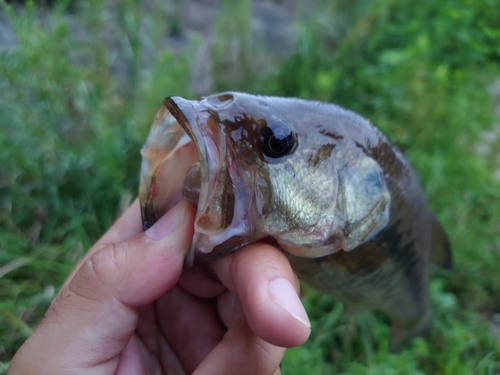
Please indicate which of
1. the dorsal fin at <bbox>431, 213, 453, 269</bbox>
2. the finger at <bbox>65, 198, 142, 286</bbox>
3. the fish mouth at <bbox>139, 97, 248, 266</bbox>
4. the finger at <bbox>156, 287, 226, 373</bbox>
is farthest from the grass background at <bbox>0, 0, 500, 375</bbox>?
the fish mouth at <bbox>139, 97, 248, 266</bbox>

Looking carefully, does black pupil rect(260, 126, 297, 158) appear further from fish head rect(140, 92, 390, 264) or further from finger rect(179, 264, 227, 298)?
finger rect(179, 264, 227, 298)

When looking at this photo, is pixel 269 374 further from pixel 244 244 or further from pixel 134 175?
pixel 134 175

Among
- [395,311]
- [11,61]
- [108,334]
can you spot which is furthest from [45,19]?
[395,311]

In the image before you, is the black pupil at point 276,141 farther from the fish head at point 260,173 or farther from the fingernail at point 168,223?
the fingernail at point 168,223

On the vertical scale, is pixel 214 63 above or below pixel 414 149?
above

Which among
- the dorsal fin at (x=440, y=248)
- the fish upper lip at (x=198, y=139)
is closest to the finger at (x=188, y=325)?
the fish upper lip at (x=198, y=139)

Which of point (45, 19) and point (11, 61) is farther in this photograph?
point (45, 19)
